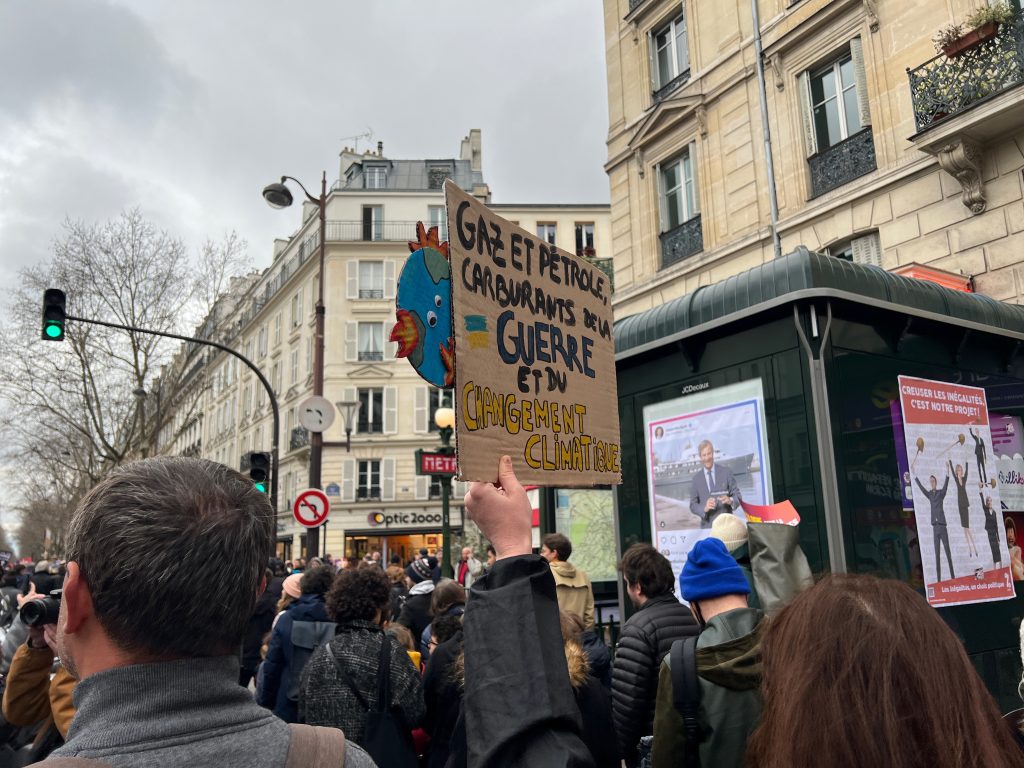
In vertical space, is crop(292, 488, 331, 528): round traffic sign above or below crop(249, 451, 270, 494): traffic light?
below

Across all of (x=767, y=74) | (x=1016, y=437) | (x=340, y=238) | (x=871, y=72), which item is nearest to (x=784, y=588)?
(x=1016, y=437)

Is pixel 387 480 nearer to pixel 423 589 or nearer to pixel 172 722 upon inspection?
pixel 423 589

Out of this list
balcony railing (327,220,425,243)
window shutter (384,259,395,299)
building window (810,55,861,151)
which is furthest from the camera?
balcony railing (327,220,425,243)

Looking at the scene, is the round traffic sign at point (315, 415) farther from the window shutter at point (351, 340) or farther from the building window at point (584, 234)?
the building window at point (584, 234)

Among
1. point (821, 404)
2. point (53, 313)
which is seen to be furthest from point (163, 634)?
point (53, 313)

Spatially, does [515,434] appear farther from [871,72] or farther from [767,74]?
[767,74]

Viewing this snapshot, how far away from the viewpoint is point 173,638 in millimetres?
1230

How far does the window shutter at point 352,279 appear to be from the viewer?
39.5 m

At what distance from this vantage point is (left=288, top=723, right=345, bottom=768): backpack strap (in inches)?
47.6

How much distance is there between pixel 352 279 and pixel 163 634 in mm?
39638

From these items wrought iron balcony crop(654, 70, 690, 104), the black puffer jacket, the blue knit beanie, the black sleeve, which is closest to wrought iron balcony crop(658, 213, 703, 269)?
wrought iron balcony crop(654, 70, 690, 104)

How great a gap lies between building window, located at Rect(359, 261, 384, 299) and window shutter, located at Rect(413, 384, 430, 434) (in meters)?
5.62

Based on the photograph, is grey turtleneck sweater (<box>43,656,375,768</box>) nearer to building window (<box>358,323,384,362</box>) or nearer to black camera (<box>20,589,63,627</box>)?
black camera (<box>20,589,63,627</box>)

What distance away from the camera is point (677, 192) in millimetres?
15320
